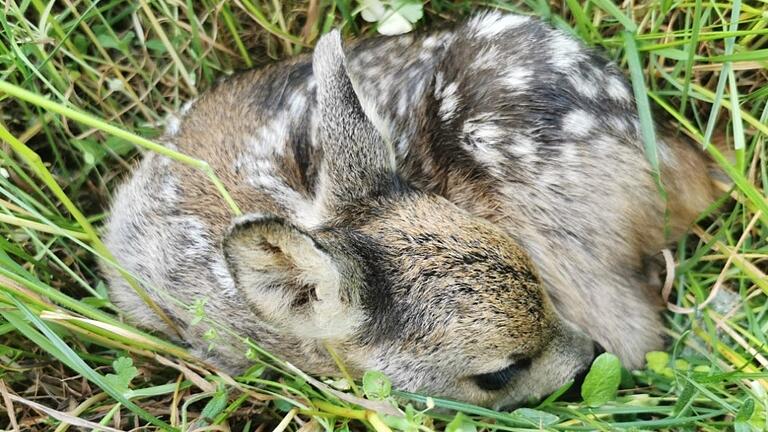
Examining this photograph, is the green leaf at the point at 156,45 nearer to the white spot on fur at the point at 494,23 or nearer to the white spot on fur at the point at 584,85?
the white spot on fur at the point at 494,23

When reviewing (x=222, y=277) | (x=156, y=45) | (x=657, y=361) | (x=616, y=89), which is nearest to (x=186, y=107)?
(x=156, y=45)

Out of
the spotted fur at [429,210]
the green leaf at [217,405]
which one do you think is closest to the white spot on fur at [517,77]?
the spotted fur at [429,210]

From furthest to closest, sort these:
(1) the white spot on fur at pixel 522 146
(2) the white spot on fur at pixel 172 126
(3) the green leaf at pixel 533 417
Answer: (2) the white spot on fur at pixel 172 126 → (1) the white spot on fur at pixel 522 146 → (3) the green leaf at pixel 533 417

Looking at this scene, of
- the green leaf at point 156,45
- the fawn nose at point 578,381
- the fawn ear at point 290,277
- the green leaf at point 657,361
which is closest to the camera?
the fawn ear at point 290,277

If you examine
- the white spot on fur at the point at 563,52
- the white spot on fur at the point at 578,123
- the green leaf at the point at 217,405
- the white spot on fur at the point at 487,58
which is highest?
the white spot on fur at the point at 487,58

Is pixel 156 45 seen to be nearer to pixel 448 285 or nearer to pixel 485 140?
pixel 485 140

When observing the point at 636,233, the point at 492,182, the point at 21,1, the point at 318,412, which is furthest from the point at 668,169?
the point at 21,1

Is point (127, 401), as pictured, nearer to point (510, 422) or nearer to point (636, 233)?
point (510, 422)

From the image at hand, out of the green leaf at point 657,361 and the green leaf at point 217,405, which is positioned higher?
the green leaf at point 217,405
